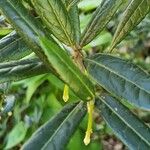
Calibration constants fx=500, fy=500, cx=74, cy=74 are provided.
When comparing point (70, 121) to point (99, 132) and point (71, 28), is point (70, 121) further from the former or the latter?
point (99, 132)

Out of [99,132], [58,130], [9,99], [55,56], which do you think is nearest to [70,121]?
[58,130]

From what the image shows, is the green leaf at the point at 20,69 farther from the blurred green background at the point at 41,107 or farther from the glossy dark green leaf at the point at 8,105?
the blurred green background at the point at 41,107

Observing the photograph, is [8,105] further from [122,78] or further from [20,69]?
[122,78]

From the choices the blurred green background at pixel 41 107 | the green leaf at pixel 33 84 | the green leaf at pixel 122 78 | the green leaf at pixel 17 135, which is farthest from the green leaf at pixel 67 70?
the green leaf at pixel 17 135

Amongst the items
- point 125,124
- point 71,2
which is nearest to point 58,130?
point 125,124

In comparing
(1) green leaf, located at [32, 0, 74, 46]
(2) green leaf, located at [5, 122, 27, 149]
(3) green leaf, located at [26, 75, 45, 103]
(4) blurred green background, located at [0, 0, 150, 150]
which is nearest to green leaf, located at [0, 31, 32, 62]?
(1) green leaf, located at [32, 0, 74, 46]

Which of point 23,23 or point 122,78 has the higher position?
point 23,23

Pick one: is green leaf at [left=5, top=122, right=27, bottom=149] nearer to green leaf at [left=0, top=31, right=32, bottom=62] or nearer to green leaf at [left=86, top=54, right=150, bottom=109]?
green leaf at [left=0, top=31, right=32, bottom=62]
